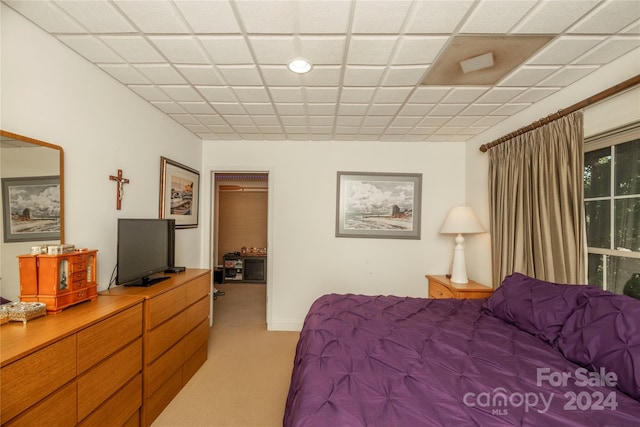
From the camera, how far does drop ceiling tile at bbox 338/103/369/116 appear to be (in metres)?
2.49

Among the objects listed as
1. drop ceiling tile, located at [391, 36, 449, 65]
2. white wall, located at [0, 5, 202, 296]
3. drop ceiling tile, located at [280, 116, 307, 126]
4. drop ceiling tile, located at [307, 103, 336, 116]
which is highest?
drop ceiling tile, located at [391, 36, 449, 65]

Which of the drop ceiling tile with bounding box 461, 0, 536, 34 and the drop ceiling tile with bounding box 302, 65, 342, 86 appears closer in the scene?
the drop ceiling tile with bounding box 461, 0, 536, 34

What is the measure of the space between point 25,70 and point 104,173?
2.44 feet

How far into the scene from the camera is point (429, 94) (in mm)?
2250

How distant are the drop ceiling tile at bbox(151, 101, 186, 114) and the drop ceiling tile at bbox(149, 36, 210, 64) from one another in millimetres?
806

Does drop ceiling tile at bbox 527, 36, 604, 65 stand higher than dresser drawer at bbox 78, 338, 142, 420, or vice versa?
drop ceiling tile at bbox 527, 36, 604, 65

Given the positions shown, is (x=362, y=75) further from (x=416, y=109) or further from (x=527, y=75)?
(x=527, y=75)

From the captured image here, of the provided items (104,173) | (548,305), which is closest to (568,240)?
(548,305)

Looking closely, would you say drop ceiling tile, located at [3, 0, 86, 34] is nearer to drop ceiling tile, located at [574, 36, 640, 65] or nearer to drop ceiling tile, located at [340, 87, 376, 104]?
drop ceiling tile, located at [340, 87, 376, 104]

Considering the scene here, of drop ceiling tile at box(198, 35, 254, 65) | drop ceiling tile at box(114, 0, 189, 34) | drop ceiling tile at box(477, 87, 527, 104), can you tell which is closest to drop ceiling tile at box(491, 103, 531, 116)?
drop ceiling tile at box(477, 87, 527, 104)

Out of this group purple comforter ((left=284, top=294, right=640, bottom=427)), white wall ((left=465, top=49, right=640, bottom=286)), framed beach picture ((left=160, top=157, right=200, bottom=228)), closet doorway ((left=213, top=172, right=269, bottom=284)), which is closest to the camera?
purple comforter ((left=284, top=294, right=640, bottom=427))

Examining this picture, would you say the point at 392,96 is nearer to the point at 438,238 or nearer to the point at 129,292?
the point at 438,238

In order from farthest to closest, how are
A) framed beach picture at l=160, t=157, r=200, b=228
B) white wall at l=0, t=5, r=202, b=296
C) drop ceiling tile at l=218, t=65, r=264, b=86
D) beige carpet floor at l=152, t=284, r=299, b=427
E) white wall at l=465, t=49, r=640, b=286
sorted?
framed beach picture at l=160, t=157, r=200, b=228 → beige carpet floor at l=152, t=284, r=299, b=427 → drop ceiling tile at l=218, t=65, r=264, b=86 → white wall at l=465, t=49, r=640, b=286 → white wall at l=0, t=5, r=202, b=296

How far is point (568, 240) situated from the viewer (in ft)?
6.42
